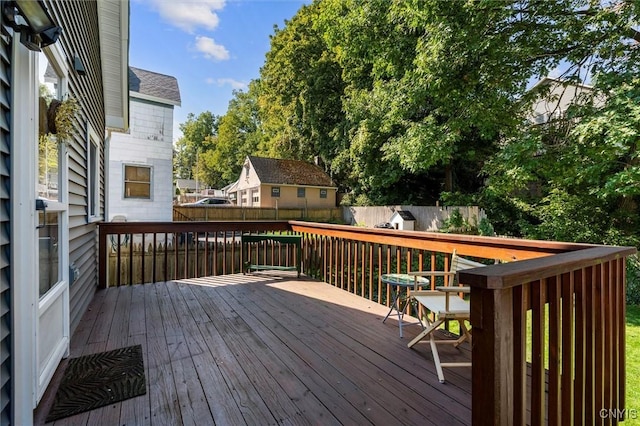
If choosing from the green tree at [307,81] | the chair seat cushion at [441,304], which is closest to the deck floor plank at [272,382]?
the chair seat cushion at [441,304]

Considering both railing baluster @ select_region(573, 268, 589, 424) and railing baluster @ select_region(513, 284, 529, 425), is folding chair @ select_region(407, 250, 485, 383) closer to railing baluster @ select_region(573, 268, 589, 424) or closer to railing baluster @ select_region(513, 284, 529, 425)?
railing baluster @ select_region(573, 268, 589, 424)

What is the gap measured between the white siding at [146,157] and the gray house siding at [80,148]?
18.3 feet

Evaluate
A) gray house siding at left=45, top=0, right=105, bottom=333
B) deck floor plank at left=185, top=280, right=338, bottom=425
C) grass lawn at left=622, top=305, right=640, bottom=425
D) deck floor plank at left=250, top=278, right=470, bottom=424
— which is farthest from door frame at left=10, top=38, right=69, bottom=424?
grass lawn at left=622, top=305, right=640, bottom=425

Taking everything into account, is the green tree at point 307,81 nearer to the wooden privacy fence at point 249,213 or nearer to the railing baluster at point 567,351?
the wooden privacy fence at point 249,213

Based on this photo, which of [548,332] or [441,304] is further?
[441,304]

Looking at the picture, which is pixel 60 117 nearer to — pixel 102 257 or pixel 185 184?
pixel 102 257

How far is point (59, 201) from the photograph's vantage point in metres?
2.27

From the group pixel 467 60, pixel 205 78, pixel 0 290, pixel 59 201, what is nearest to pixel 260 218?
pixel 205 78

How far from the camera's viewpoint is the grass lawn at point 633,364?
96.1 inches

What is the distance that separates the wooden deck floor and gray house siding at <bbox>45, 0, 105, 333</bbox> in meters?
0.34

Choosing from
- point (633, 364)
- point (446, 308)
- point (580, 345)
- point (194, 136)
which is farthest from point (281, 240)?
point (194, 136)

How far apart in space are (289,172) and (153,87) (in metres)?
10.6

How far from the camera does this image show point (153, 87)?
972 cm

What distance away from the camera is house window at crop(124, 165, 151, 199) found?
9.05m
